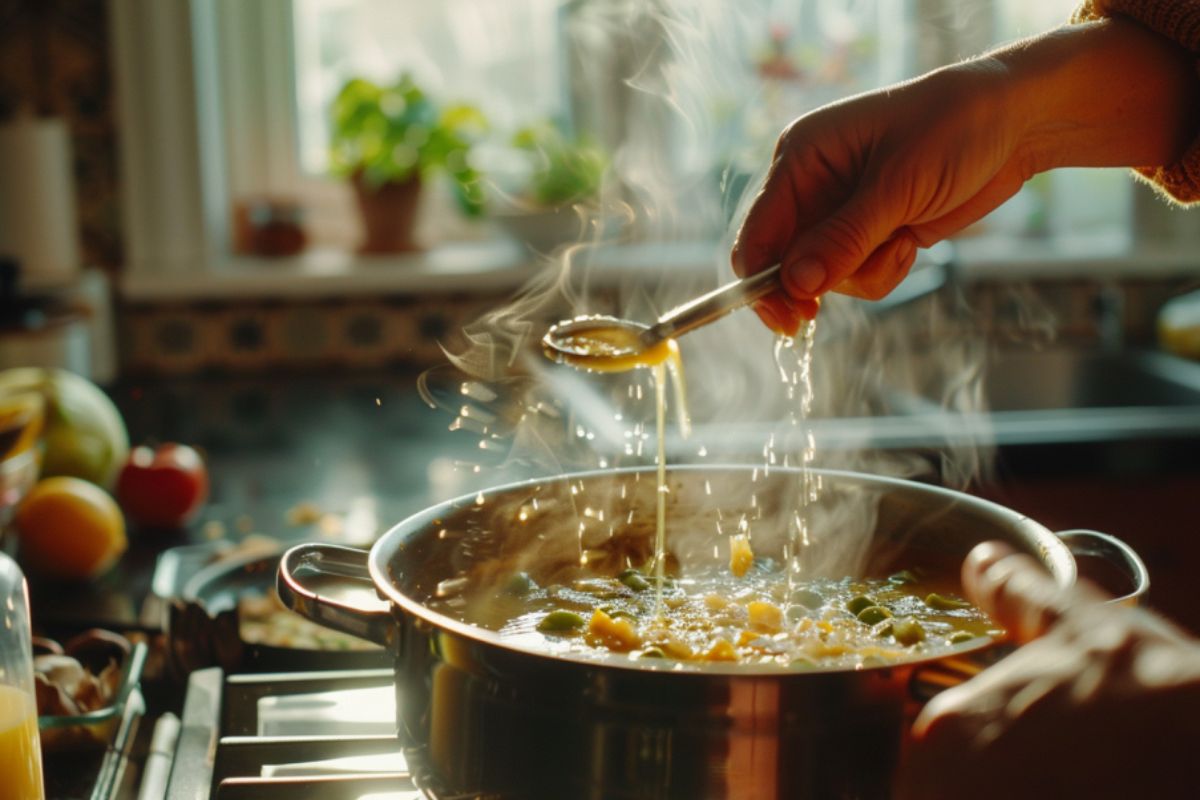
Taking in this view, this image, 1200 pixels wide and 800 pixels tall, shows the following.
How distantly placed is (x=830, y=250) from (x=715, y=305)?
0.34ft

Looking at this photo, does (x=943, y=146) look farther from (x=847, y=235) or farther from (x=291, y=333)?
(x=291, y=333)

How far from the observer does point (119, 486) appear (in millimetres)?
1821

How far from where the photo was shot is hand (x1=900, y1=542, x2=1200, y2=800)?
568 mm

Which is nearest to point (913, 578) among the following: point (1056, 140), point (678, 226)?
point (1056, 140)

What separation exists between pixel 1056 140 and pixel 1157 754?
2.47 feet

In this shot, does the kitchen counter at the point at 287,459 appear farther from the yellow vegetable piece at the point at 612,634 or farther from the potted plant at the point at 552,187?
the yellow vegetable piece at the point at 612,634

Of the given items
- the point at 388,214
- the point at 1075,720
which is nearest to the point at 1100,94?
the point at 1075,720

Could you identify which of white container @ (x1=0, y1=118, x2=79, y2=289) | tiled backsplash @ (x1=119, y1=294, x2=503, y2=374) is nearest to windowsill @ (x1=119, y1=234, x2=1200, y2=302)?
tiled backsplash @ (x1=119, y1=294, x2=503, y2=374)

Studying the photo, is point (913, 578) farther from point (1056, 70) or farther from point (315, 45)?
point (315, 45)

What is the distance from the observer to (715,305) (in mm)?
1048

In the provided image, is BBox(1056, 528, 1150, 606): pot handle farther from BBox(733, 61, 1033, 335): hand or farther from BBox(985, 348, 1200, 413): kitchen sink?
BBox(985, 348, 1200, 413): kitchen sink

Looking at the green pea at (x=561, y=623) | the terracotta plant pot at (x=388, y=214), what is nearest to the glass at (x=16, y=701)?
the green pea at (x=561, y=623)

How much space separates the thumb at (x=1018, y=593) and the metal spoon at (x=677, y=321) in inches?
13.5

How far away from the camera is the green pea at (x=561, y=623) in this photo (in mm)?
967
